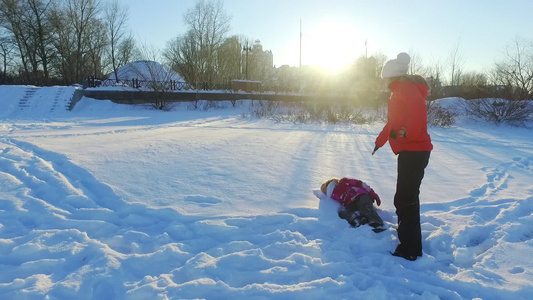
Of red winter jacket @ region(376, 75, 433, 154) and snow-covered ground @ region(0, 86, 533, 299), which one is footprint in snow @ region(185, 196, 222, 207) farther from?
red winter jacket @ region(376, 75, 433, 154)

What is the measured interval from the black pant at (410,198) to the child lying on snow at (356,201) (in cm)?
40

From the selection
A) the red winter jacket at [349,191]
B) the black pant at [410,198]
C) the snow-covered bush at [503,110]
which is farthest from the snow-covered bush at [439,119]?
the black pant at [410,198]

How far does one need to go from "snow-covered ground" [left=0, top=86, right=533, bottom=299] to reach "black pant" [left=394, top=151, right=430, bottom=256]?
0.15m

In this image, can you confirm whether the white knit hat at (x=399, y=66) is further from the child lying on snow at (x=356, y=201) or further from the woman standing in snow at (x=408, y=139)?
the child lying on snow at (x=356, y=201)

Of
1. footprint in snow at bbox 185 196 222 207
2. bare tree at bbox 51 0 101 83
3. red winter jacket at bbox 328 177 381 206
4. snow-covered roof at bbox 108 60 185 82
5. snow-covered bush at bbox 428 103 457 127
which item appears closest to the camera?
red winter jacket at bbox 328 177 381 206

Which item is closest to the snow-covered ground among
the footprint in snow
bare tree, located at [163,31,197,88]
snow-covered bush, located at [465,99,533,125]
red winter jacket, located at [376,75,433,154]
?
the footprint in snow

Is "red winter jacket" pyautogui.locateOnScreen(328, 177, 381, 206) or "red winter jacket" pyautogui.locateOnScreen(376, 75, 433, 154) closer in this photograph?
"red winter jacket" pyautogui.locateOnScreen(376, 75, 433, 154)

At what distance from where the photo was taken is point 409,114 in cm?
274

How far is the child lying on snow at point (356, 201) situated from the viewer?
339 centimetres

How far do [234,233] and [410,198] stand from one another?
164cm

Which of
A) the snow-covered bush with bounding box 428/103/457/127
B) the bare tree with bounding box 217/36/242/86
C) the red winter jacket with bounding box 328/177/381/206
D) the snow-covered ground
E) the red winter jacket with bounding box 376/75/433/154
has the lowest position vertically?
Result: the snow-covered ground

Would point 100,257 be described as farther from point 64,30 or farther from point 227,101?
point 64,30

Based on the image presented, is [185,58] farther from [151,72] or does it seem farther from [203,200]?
[203,200]

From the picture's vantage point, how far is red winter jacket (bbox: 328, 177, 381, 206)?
11.9 feet
